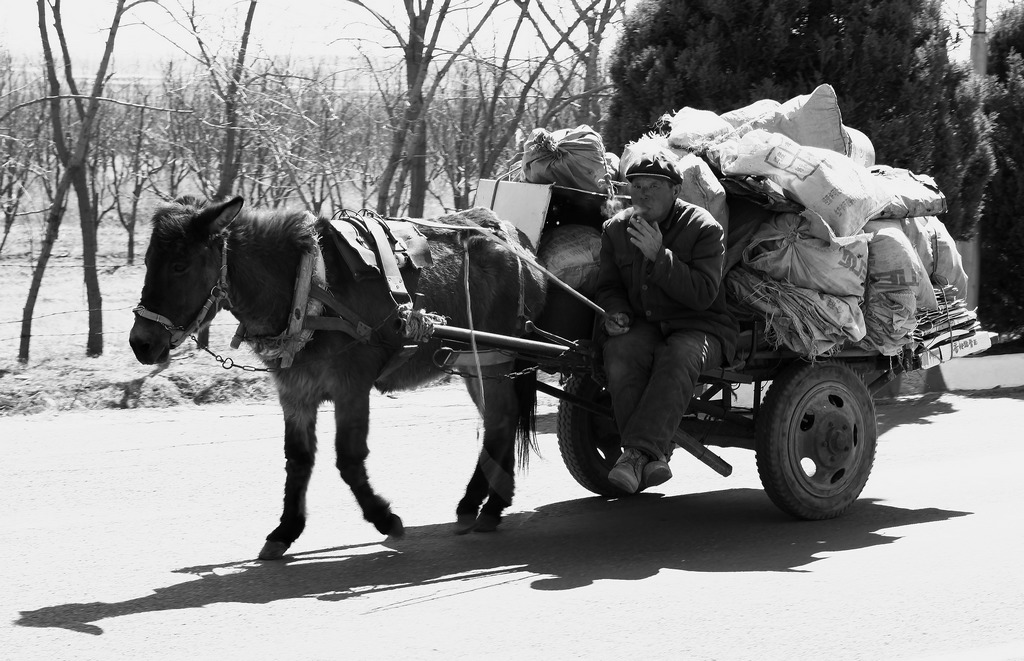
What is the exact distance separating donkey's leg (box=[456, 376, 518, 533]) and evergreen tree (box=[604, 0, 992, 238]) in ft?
14.6

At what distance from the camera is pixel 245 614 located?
460 cm

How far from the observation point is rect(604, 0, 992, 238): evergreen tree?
10109 mm

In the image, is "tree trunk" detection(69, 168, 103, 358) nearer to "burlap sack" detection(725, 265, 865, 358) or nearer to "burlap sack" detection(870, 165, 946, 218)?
"burlap sack" detection(725, 265, 865, 358)

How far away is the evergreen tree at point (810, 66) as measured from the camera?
10109 millimetres

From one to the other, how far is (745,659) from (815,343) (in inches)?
87.7

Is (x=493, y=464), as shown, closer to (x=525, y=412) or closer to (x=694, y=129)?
(x=525, y=412)

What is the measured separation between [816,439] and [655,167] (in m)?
1.70

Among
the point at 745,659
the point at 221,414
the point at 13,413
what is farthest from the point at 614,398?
the point at 13,413

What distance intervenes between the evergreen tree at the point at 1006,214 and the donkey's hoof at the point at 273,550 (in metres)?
9.36

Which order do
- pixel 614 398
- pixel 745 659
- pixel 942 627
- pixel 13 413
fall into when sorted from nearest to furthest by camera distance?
pixel 745 659
pixel 942 627
pixel 614 398
pixel 13 413

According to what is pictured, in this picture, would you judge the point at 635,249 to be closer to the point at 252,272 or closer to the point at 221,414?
the point at 252,272

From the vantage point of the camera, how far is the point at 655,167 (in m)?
5.50

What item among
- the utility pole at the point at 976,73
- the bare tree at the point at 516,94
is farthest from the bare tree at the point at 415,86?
the utility pole at the point at 976,73

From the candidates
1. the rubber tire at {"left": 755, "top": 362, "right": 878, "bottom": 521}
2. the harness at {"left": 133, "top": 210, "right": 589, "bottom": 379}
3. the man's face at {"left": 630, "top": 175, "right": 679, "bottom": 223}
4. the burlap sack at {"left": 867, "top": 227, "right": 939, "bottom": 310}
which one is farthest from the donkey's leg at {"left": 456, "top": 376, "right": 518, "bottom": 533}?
the burlap sack at {"left": 867, "top": 227, "right": 939, "bottom": 310}
